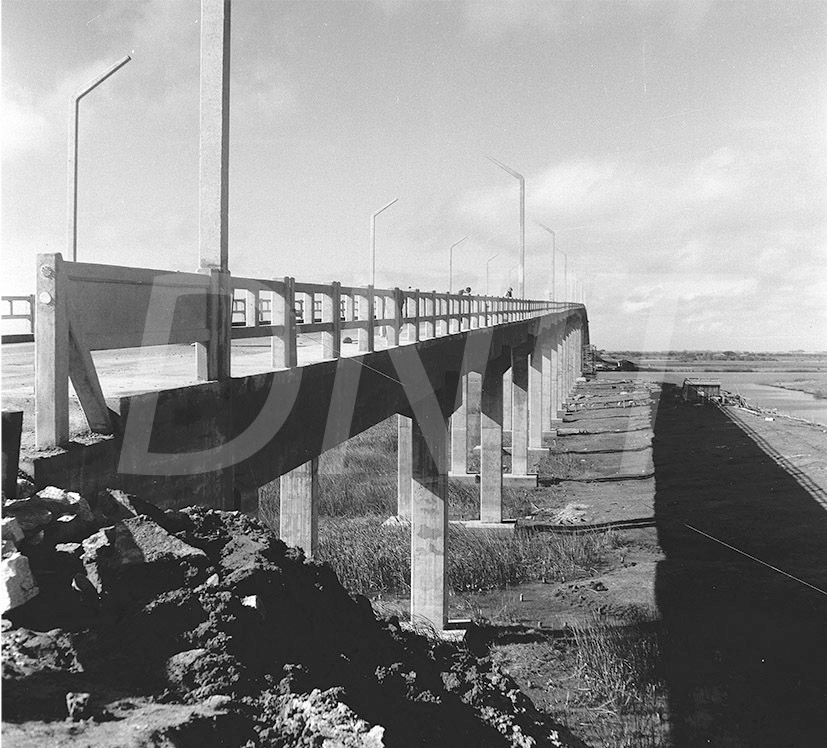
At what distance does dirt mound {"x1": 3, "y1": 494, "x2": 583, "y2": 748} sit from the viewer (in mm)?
2721

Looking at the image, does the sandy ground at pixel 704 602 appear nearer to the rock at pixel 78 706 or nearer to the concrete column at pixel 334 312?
the concrete column at pixel 334 312

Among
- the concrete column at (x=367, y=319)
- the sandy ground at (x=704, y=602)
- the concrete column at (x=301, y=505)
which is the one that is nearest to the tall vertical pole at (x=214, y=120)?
the concrete column at (x=367, y=319)

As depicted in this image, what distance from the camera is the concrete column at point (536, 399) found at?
33.1 m

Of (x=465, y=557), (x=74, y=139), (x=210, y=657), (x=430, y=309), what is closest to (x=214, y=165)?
(x=210, y=657)

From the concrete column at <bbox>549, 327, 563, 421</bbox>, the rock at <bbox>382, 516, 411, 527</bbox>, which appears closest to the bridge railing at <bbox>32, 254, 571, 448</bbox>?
the rock at <bbox>382, 516, 411, 527</bbox>

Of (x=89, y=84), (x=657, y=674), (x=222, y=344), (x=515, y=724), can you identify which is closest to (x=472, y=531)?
(x=657, y=674)

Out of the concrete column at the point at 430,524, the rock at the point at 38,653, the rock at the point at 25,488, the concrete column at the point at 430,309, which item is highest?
the concrete column at the point at 430,309

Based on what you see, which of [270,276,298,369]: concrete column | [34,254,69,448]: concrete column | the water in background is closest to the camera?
[34,254,69,448]: concrete column

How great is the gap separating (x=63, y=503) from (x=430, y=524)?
11.4 meters

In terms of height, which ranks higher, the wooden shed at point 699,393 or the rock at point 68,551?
the rock at point 68,551

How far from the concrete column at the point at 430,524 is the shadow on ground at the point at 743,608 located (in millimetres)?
3577

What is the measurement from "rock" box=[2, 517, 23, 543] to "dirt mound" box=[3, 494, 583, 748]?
0.23 feet

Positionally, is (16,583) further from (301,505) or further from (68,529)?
(301,505)

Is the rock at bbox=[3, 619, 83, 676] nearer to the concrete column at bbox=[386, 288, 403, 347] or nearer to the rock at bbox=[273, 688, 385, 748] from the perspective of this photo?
the rock at bbox=[273, 688, 385, 748]
